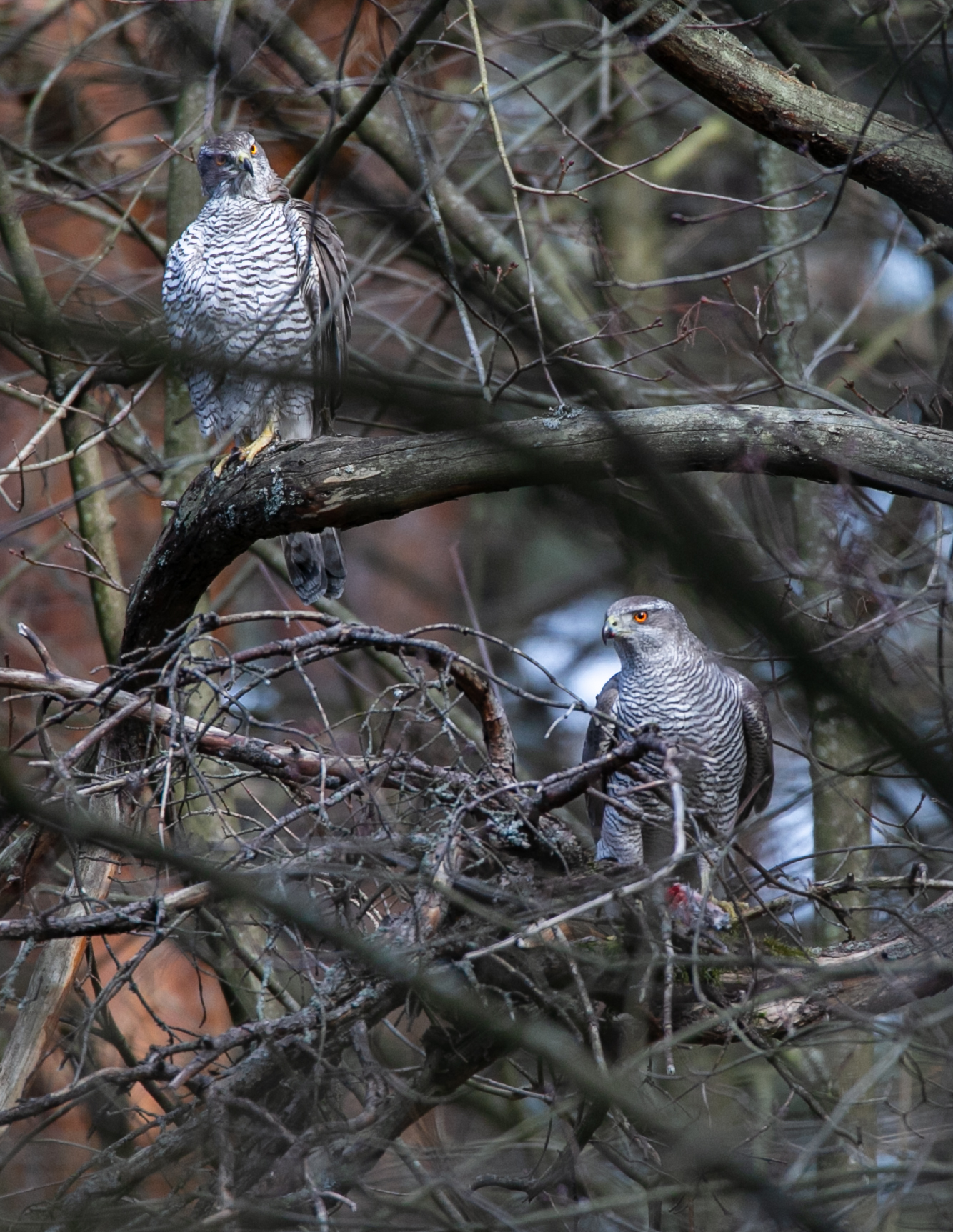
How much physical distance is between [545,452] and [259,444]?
2.18 m

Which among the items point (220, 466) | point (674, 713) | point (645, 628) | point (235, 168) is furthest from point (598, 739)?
point (235, 168)

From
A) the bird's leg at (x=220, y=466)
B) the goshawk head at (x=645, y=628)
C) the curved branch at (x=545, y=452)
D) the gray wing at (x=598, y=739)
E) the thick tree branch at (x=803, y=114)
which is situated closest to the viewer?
the curved branch at (x=545, y=452)

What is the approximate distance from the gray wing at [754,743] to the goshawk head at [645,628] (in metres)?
0.33

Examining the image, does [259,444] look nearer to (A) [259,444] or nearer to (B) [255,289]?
(A) [259,444]

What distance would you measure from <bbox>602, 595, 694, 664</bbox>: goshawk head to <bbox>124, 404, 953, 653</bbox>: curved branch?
120 cm

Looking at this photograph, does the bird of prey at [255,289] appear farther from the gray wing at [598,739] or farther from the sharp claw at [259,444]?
the gray wing at [598,739]

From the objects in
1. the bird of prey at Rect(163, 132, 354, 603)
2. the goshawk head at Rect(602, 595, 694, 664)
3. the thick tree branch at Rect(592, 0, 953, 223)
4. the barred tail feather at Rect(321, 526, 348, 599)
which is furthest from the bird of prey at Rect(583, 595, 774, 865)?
the thick tree branch at Rect(592, 0, 953, 223)

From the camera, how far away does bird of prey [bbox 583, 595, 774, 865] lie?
4.25 meters

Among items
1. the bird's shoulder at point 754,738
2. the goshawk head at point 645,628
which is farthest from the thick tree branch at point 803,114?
the bird's shoulder at point 754,738

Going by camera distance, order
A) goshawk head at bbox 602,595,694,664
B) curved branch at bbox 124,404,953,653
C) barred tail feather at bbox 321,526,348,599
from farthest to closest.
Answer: barred tail feather at bbox 321,526,348,599 → goshawk head at bbox 602,595,694,664 → curved branch at bbox 124,404,953,653

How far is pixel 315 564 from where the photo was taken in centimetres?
493

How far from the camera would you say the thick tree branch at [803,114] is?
337 cm

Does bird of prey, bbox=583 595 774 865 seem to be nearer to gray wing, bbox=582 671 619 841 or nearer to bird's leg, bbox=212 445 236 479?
gray wing, bbox=582 671 619 841

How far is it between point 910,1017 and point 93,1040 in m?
3.20
